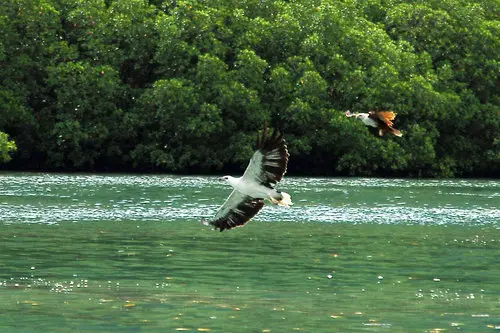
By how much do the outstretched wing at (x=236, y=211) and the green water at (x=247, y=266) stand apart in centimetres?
160

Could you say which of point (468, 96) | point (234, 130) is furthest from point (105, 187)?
point (468, 96)

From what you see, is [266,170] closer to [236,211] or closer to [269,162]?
[269,162]

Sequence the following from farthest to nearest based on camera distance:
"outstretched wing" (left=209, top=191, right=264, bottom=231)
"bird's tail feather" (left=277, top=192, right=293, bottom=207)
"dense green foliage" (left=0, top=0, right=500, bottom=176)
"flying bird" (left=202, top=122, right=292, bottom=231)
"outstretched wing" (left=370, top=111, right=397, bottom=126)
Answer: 1. "dense green foliage" (left=0, top=0, right=500, bottom=176)
2. "outstretched wing" (left=370, top=111, right=397, bottom=126)
3. "outstretched wing" (left=209, top=191, right=264, bottom=231)
4. "flying bird" (left=202, top=122, right=292, bottom=231)
5. "bird's tail feather" (left=277, top=192, right=293, bottom=207)

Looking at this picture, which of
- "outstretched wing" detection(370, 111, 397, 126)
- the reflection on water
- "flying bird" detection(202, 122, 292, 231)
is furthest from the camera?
the reflection on water

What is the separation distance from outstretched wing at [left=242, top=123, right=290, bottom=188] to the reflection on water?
2240 cm

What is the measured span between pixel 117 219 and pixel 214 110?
45.3 meters

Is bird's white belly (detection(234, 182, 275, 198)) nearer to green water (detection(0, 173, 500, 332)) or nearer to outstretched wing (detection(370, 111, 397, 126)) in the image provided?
green water (detection(0, 173, 500, 332))

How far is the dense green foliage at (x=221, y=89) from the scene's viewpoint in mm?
92250

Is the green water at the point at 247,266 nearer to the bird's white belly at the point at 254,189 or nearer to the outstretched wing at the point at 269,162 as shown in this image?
the bird's white belly at the point at 254,189

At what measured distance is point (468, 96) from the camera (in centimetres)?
9725

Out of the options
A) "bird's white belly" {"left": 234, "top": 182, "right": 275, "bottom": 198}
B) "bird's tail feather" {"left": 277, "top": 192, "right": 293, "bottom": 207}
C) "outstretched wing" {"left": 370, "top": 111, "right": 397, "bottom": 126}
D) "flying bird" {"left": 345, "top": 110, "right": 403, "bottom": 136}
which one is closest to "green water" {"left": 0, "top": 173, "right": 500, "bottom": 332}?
"bird's tail feather" {"left": 277, "top": 192, "right": 293, "bottom": 207}

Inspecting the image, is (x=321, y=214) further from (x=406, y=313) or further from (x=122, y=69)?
(x=122, y=69)

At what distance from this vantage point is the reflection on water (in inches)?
1918

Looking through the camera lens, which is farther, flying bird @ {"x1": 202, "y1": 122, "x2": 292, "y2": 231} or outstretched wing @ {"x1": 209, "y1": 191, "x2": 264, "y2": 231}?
outstretched wing @ {"x1": 209, "y1": 191, "x2": 264, "y2": 231}
